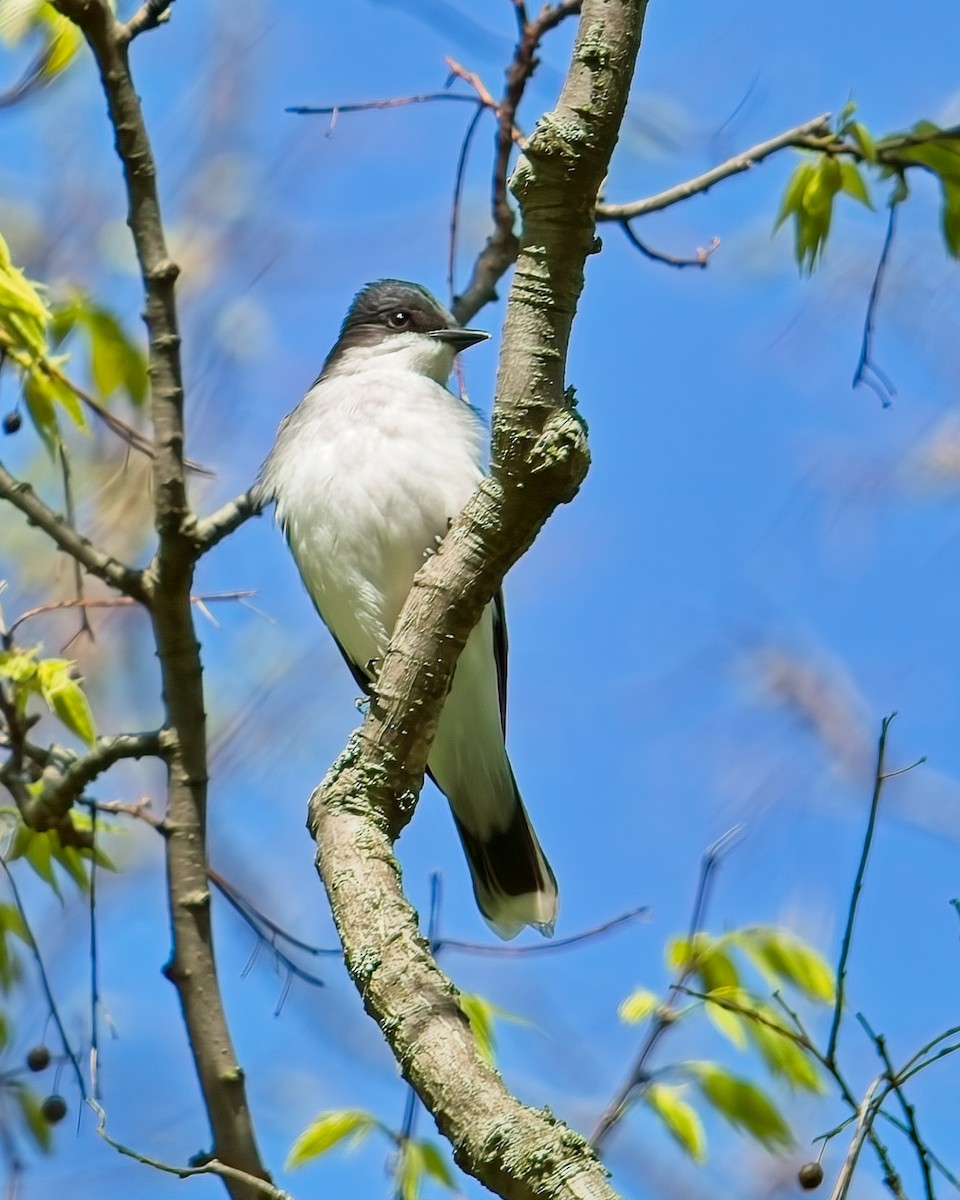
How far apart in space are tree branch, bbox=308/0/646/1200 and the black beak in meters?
2.73

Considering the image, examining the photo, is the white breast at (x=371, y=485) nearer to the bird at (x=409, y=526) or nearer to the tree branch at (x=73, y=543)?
the bird at (x=409, y=526)

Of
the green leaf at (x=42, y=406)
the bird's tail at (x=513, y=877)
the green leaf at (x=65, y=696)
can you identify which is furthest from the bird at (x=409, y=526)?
the green leaf at (x=65, y=696)

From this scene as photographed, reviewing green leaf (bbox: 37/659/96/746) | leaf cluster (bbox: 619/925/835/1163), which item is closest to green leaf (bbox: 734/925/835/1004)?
leaf cluster (bbox: 619/925/835/1163)

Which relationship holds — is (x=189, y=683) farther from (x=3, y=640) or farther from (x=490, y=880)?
(x=490, y=880)

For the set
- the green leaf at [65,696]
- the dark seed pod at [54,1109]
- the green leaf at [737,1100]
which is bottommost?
the green leaf at [737,1100]

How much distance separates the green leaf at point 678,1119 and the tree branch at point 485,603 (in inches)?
84.1

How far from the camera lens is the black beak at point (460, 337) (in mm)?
5566

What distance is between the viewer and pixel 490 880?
543 centimetres

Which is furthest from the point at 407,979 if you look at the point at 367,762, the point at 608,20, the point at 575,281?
the point at 608,20

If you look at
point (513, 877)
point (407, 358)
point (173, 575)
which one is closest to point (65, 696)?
point (173, 575)

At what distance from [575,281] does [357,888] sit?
1192mm

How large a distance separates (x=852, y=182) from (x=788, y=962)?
2.52m

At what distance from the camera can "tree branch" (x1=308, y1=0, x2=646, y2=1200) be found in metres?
2.37

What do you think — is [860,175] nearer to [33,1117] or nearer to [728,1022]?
[728,1022]
